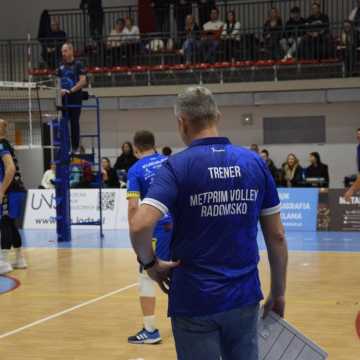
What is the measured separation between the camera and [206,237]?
3.22m

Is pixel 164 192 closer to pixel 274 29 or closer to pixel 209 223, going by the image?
pixel 209 223

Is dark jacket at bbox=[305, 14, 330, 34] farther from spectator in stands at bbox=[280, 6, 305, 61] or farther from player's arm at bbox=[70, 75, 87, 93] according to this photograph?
player's arm at bbox=[70, 75, 87, 93]

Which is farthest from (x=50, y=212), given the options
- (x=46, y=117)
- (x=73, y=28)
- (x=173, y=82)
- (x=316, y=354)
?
(x=316, y=354)

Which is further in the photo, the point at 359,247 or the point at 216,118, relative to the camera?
the point at 359,247

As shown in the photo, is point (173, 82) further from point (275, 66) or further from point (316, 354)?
point (316, 354)

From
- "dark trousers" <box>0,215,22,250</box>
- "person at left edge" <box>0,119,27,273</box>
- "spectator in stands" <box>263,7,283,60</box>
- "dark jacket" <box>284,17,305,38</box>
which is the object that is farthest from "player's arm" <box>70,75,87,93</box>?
"dark jacket" <box>284,17,305,38</box>

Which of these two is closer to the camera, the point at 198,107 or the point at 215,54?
the point at 198,107

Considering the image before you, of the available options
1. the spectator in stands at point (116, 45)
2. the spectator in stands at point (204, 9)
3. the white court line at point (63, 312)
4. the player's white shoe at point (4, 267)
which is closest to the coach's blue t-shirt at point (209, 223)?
the white court line at point (63, 312)

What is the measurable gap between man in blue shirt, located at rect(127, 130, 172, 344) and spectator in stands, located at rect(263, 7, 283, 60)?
47.1ft

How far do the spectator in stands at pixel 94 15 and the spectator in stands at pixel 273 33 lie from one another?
4.96 metres

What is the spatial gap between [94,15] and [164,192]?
20.2 metres

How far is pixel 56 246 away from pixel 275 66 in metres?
8.65

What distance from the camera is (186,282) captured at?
3.21 metres

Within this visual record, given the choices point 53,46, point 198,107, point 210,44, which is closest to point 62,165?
point 210,44
